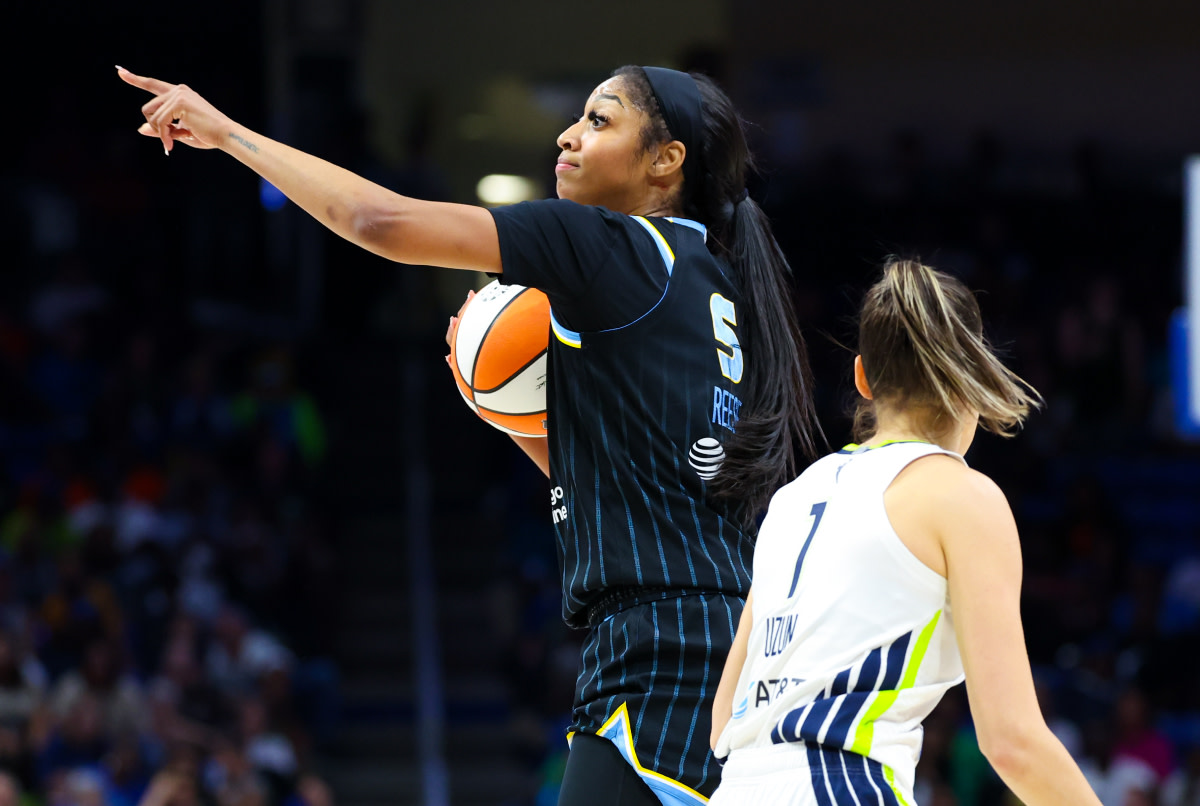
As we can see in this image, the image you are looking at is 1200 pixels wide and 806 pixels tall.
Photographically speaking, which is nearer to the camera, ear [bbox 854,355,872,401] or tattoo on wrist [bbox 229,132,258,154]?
ear [bbox 854,355,872,401]

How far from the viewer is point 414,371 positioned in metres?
13.9

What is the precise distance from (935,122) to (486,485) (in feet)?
17.0

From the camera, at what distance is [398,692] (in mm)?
11141

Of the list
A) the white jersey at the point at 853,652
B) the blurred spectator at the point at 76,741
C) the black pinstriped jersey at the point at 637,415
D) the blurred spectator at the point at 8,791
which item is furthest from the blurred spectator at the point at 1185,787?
the white jersey at the point at 853,652

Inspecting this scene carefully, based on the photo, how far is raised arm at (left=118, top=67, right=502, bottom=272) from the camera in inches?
97.7

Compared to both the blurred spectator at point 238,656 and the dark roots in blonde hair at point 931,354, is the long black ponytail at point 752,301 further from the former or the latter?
the blurred spectator at point 238,656

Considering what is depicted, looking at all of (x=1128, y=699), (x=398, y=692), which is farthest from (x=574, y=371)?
(x=398, y=692)

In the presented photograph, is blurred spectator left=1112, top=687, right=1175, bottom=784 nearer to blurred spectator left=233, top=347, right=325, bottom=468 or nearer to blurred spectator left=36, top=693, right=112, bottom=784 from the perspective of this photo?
blurred spectator left=36, top=693, right=112, bottom=784

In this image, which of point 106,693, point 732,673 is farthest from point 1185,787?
point 732,673

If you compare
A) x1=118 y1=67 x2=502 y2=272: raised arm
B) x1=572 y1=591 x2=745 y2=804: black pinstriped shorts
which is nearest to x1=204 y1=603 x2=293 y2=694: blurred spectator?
x1=572 y1=591 x2=745 y2=804: black pinstriped shorts

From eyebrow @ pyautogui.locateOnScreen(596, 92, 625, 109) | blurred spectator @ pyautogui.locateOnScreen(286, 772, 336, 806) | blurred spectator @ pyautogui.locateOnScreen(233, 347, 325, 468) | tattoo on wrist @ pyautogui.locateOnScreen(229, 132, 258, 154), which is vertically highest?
eyebrow @ pyautogui.locateOnScreen(596, 92, 625, 109)

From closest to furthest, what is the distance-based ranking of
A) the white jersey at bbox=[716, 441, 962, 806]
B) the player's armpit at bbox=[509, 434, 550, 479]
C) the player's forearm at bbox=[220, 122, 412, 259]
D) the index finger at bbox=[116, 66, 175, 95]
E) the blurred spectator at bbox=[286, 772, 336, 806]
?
1. the white jersey at bbox=[716, 441, 962, 806]
2. the player's forearm at bbox=[220, 122, 412, 259]
3. the index finger at bbox=[116, 66, 175, 95]
4. the player's armpit at bbox=[509, 434, 550, 479]
5. the blurred spectator at bbox=[286, 772, 336, 806]

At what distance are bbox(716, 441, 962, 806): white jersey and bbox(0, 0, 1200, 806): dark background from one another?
6544mm

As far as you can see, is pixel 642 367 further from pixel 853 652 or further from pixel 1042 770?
pixel 1042 770
